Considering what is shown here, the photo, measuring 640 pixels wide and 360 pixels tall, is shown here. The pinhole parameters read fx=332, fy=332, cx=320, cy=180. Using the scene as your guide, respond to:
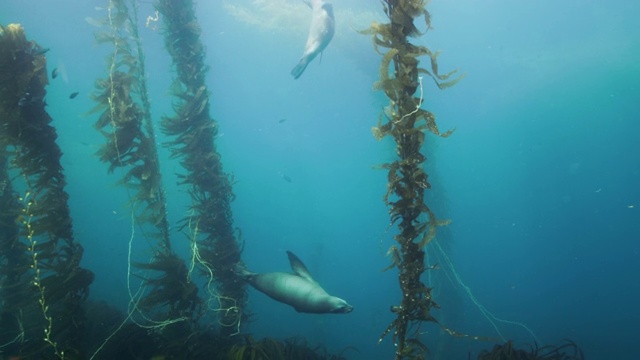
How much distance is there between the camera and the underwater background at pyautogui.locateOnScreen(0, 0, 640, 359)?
18016 mm

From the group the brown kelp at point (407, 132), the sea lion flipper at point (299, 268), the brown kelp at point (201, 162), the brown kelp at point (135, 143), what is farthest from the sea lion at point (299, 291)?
the brown kelp at point (407, 132)

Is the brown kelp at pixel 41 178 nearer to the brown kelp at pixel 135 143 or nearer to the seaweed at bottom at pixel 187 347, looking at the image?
the seaweed at bottom at pixel 187 347

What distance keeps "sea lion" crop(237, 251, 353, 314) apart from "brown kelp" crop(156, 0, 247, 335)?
2.36 ft

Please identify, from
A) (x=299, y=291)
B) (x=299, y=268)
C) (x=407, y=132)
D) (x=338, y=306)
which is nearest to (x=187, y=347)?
(x=299, y=291)

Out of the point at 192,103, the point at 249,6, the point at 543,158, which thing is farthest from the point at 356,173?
the point at 192,103

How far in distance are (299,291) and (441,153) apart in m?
37.7

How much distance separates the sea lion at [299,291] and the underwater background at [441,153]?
195 centimetres

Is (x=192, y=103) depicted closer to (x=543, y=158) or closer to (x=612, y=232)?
(x=543, y=158)

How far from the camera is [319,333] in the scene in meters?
17.2

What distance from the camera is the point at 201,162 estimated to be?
693 cm

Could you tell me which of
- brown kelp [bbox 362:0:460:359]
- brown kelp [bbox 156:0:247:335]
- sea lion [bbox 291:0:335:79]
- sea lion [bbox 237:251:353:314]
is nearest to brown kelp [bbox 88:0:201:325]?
brown kelp [bbox 156:0:247:335]

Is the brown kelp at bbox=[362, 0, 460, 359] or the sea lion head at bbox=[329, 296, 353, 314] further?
the sea lion head at bbox=[329, 296, 353, 314]

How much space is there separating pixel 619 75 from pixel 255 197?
85.1 m

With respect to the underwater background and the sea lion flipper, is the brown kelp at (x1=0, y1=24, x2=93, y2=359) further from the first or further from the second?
the sea lion flipper
